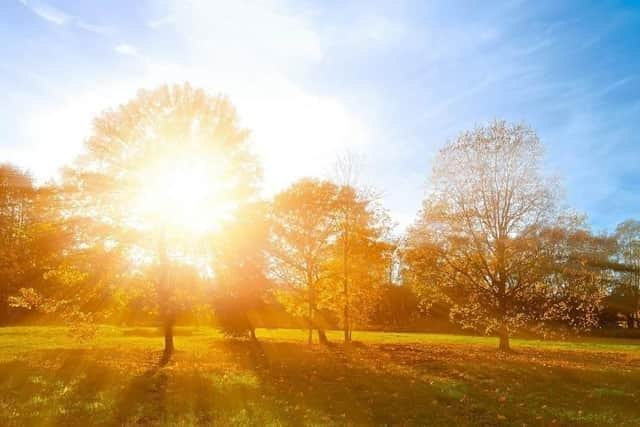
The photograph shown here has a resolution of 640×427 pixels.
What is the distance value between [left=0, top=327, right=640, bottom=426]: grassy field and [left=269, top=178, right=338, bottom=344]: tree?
1188 centimetres

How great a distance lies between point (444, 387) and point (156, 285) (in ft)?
50.6

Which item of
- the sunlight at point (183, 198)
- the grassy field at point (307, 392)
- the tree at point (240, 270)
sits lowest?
the grassy field at point (307, 392)

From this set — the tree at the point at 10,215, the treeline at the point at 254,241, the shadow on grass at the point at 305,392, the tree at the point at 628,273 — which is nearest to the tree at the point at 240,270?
the treeline at the point at 254,241

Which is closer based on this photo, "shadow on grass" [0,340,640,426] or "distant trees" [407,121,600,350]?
"shadow on grass" [0,340,640,426]

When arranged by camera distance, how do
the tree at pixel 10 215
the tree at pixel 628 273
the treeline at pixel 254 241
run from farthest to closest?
the tree at pixel 628 273
the tree at pixel 10 215
the treeline at pixel 254 241

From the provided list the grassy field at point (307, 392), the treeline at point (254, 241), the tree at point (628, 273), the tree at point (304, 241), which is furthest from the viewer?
the tree at point (628, 273)

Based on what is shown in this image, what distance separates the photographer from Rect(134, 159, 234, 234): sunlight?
22.8m

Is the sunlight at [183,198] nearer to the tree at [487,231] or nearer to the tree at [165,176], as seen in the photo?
the tree at [165,176]

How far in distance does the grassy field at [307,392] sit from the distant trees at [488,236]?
634 centimetres

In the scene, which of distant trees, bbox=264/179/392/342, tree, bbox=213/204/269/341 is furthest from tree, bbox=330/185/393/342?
tree, bbox=213/204/269/341

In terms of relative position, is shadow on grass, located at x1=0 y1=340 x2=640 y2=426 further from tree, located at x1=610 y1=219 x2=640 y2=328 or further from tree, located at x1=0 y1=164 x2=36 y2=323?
tree, located at x1=610 y1=219 x2=640 y2=328

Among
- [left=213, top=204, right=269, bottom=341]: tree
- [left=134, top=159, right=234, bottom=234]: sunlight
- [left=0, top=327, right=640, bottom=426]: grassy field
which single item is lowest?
[left=0, top=327, right=640, bottom=426]: grassy field

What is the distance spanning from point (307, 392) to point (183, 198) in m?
12.7

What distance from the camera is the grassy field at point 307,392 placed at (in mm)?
12227
